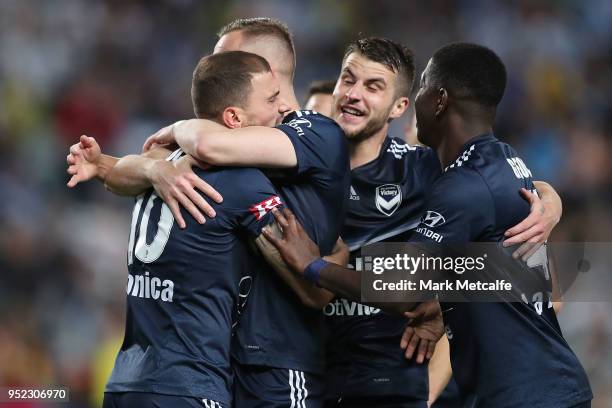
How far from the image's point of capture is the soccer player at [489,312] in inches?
153

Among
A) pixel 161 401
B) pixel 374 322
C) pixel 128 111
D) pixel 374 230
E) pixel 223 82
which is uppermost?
pixel 128 111

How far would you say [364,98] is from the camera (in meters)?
4.71

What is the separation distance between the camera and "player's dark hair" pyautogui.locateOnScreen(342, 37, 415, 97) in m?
4.77

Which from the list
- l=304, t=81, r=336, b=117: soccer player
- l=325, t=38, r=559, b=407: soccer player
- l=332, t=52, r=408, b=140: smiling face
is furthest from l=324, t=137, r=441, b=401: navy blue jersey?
l=304, t=81, r=336, b=117: soccer player

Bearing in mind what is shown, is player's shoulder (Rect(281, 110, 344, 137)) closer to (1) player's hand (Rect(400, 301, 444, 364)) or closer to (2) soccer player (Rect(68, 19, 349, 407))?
(2) soccer player (Rect(68, 19, 349, 407))

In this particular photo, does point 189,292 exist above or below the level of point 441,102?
below

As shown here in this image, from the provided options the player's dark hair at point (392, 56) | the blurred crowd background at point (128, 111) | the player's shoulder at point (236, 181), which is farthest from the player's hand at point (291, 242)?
the blurred crowd background at point (128, 111)

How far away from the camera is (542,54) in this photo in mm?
10250

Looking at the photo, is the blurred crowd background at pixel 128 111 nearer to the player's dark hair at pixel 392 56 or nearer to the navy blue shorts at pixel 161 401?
the player's dark hair at pixel 392 56

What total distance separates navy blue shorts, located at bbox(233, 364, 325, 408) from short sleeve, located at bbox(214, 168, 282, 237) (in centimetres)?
56

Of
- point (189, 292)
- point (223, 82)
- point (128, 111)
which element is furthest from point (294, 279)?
point (128, 111)

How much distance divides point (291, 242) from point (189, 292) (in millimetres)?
455

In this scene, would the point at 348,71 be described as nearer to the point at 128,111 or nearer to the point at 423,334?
the point at 423,334

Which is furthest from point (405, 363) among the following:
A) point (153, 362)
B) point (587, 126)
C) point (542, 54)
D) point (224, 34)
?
point (542, 54)
